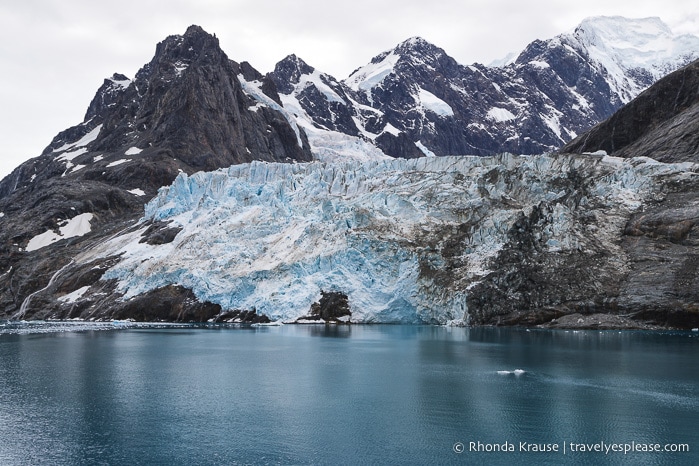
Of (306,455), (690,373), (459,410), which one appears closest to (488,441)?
(459,410)

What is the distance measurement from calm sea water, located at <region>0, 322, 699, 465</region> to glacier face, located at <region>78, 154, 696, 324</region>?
21801mm

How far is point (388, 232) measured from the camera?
276ft

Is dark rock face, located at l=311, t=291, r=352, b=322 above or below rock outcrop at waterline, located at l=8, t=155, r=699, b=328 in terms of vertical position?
below

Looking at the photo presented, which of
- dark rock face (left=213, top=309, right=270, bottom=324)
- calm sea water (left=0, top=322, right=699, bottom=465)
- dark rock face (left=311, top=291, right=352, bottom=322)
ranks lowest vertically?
calm sea water (left=0, top=322, right=699, bottom=465)

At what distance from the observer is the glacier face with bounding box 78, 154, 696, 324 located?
3044 inches

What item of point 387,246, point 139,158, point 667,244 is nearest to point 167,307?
point 387,246

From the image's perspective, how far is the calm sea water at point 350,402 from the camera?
24.0m

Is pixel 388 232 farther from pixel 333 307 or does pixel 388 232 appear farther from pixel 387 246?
pixel 333 307

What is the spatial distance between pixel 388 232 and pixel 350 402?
52.9 metres

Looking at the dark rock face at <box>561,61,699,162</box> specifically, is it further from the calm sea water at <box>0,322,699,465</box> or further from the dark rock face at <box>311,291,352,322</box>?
the dark rock face at <box>311,291,352,322</box>

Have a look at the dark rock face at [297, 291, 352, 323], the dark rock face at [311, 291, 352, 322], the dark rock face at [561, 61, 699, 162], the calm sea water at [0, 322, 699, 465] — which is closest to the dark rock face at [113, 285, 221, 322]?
the dark rock face at [297, 291, 352, 323]

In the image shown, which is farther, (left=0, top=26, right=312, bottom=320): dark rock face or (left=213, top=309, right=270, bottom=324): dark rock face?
(left=0, top=26, right=312, bottom=320): dark rock face

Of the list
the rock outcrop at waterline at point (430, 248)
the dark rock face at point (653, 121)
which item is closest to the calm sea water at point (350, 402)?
the rock outcrop at waterline at point (430, 248)

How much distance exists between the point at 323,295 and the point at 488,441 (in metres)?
57.0
